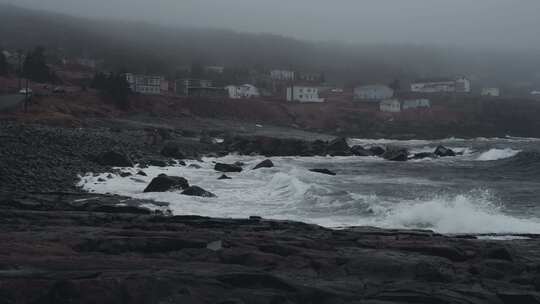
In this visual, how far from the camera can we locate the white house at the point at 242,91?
346 feet

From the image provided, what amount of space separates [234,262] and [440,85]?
126 metres

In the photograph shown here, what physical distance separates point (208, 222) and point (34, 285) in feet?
23.2

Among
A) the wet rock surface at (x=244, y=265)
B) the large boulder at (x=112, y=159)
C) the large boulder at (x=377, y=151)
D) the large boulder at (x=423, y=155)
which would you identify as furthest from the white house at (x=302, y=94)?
the wet rock surface at (x=244, y=265)

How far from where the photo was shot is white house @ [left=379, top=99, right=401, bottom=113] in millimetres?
101306

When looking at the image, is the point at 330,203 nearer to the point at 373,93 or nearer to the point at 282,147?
the point at 282,147

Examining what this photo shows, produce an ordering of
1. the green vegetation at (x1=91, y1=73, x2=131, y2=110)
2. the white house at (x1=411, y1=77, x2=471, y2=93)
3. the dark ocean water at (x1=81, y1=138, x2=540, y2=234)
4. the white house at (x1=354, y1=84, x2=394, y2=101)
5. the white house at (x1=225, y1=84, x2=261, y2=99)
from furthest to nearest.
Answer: the white house at (x1=411, y1=77, x2=471, y2=93), the white house at (x1=354, y1=84, x2=394, y2=101), the white house at (x1=225, y1=84, x2=261, y2=99), the green vegetation at (x1=91, y1=73, x2=131, y2=110), the dark ocean water at (x1=81, y1=138, x2=540, y2=234)

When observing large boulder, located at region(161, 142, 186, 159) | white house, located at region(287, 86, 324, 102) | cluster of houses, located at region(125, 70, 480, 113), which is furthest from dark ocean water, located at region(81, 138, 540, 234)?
white house, located at region(287, 86, 324, 102)

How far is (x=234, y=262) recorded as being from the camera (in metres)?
9.88

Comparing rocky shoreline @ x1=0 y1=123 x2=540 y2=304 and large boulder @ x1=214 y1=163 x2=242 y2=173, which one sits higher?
rocky shoreline @ x1=0 y1=123 x2=540 y2=304

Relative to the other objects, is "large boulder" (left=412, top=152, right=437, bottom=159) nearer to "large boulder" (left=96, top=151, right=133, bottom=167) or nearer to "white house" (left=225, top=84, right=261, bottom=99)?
"large boulder" (left=96, top=151, right=133, bottom=167)

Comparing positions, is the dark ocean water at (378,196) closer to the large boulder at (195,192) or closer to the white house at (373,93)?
the large boulder at (195,192)

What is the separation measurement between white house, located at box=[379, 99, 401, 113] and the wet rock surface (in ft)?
292

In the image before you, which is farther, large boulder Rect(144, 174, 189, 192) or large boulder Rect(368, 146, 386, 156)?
large boulder Rect(368, 146, 386, 156)

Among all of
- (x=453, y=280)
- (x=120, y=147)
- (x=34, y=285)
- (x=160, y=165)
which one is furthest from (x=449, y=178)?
(x=34, y=285)
